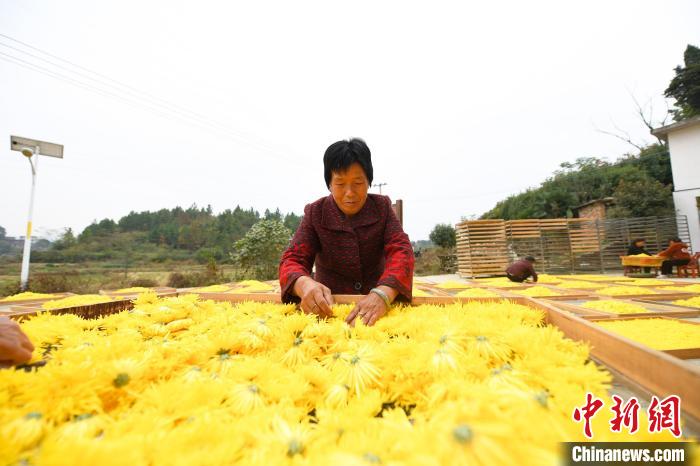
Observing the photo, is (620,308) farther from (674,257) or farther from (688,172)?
(688,172)

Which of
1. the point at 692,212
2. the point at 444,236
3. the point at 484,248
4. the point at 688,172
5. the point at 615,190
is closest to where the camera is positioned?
the point at 692,212

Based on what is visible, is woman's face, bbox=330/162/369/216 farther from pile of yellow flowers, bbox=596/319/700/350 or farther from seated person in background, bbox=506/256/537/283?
seated person in background, bbox=506/256/537/283

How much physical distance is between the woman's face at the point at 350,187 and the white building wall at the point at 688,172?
17.1 meters

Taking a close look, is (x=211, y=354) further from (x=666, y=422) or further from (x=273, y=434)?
(x=666, y=422)

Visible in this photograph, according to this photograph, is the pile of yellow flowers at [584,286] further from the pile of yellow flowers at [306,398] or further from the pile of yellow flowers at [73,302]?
the pile of yellow flowers at [73,302]

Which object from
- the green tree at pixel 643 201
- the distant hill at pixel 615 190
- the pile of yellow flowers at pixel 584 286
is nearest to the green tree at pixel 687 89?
the distant hill at pixel 615 190

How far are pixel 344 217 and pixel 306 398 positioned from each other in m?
1.40

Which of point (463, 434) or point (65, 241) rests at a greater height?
point (65, 241)

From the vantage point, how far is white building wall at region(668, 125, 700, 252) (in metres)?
12.2

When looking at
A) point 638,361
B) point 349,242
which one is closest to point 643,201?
point 349,242

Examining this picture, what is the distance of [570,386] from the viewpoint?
637 mm

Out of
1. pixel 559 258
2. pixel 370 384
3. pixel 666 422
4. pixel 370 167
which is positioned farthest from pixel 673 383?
pixel 559 258

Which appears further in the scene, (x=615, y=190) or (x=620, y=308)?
(x=615, y=190)

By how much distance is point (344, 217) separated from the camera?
207 cm
